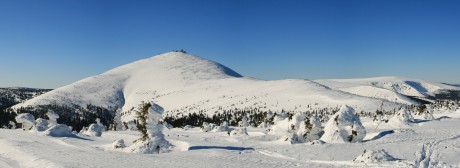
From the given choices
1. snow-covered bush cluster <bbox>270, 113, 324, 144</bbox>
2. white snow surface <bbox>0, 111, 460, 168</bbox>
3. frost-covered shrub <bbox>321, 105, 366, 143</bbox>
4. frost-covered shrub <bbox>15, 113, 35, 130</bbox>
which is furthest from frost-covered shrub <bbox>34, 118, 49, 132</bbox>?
frost-covered shrub <bbox>321, 105, 366, 143</bbox>

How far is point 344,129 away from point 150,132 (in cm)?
1874

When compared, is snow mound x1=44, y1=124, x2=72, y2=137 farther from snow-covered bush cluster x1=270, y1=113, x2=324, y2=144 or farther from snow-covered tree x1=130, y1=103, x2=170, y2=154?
snow-covered bush cluster x1=270, y1=113, x2=324, y2=144

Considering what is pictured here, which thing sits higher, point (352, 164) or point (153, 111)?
point (153, 111)

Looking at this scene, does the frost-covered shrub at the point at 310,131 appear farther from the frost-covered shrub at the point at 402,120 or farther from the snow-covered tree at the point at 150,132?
the snow-covered tree at the point at 150,132

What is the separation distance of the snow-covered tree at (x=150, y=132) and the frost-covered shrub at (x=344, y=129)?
15882 millimetres

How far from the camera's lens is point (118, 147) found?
3528 cm

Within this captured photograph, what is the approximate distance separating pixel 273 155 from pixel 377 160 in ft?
26.3

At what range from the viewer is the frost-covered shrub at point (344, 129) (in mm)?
39188

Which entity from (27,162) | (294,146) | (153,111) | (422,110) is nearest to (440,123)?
(422,110)

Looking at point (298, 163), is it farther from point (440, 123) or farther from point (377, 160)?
point (440, 123)

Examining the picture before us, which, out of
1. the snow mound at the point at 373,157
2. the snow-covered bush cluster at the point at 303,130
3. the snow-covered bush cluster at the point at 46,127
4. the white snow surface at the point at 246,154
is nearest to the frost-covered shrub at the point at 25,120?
the snow-covered bush cluster at the point at 46,127

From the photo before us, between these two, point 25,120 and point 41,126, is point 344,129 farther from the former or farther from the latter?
point 25,120

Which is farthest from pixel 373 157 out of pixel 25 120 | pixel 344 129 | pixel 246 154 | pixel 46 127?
pixel 25 120

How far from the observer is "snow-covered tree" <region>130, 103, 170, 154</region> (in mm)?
32375
